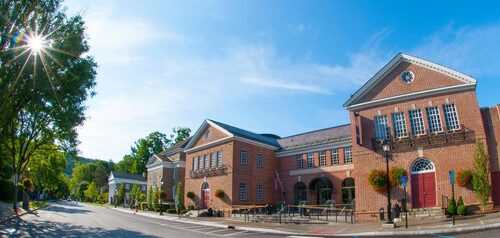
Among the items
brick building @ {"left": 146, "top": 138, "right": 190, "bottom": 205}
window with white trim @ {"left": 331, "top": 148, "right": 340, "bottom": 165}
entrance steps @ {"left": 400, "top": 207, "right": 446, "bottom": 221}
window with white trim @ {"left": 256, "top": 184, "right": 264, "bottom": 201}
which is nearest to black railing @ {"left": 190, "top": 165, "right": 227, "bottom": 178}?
window with white trim @ {"left": 256, "top": 184, "right": 264, "bottom": 201}

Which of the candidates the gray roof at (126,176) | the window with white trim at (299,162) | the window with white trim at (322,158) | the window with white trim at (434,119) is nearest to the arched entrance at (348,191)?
the window with white trim at (322,158)

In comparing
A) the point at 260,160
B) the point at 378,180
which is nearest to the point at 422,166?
the point at 378,180

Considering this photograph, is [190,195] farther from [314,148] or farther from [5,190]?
[5,190]

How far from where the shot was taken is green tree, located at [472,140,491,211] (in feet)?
67.1

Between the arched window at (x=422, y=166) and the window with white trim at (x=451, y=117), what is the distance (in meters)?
2.71

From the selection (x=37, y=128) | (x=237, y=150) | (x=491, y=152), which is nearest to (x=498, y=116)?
(x=491, y=152)

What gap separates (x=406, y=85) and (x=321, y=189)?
15.3 metres

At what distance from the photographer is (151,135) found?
8306 cm

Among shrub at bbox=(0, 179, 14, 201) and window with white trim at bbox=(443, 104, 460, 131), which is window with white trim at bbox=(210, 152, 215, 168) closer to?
window with white trim at bbox=(443, 104, 460, 131)

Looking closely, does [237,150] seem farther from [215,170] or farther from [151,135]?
[151,135]

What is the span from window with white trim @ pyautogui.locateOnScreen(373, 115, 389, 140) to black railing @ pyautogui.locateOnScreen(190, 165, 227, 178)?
1654cm

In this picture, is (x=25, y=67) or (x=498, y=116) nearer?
(x=25, y=67)

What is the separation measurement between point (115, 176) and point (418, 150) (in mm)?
67804

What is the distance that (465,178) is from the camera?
70.8 feet
